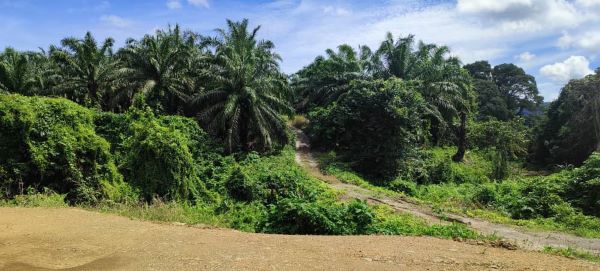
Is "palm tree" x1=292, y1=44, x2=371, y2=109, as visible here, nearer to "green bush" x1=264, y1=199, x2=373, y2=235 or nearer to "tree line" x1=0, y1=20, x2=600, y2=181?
"tree line" x1=0, y1=20, x2=600, y2=181

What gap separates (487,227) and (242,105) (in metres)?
13.7

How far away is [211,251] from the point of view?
6922mm

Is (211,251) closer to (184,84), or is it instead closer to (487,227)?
(487,227)

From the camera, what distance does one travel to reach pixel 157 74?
24.9 m

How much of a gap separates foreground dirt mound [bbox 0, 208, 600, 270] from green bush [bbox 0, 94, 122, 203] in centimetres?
473

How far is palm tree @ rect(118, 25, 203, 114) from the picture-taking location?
24.7 meters

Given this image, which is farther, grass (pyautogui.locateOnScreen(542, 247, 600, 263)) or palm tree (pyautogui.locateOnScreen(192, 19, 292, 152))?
palm tree (pyautogui.locateOnScreen(192, 19, 292, 152))

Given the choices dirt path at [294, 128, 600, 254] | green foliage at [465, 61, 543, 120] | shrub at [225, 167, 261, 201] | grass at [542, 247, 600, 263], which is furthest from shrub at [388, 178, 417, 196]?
green foliage at [465, 61, 543, 120]

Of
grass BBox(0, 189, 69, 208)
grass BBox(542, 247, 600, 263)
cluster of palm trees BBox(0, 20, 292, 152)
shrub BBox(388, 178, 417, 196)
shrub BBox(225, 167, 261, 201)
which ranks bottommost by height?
shrub BBox(388, 178, 417, 196)

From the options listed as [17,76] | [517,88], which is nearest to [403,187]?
[17,76]

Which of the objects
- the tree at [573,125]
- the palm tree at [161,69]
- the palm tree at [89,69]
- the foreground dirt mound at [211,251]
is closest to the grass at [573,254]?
the foreground dirt mound at [211,251]

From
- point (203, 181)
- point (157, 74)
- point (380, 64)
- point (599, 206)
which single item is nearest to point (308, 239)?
point (203, 181)

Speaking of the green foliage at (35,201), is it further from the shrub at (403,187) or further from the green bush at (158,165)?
the shrub at (403,187)

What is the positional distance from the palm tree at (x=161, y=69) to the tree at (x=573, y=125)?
28.3 metres
